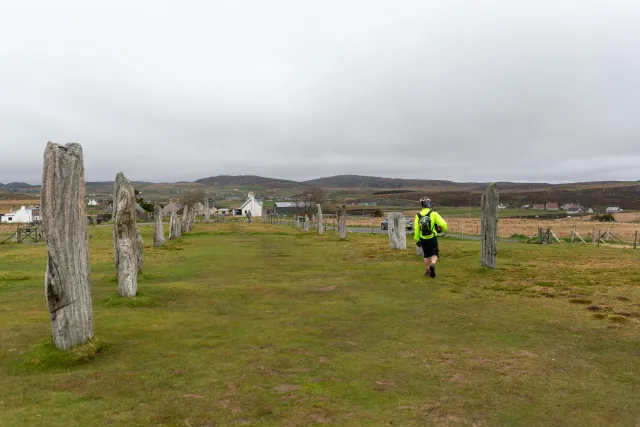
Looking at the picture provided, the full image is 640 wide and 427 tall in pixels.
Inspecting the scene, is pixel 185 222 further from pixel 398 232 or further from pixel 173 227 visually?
pixel 398 232

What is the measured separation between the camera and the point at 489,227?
1584 centimetres

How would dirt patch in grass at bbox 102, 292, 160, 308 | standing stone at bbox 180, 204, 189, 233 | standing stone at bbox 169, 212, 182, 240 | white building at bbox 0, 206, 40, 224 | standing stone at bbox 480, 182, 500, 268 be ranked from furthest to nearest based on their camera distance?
white building at bbox 0, 206, 40, 224, standing stone at bbox 180, 204, 189, 233, standing stone at bbox 169, 212, 182, 240, standing stone at bbox 480, 182, 500, 268, dirt patch in grass at bbox 102, 292, 160, 308

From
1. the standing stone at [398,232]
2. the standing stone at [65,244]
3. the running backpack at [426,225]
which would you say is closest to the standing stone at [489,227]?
the running backpack at [426,225]

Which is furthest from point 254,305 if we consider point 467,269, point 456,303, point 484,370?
point 467,269

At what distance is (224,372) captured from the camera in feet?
20.8

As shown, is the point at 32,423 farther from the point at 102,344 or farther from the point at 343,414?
the point at 343,414

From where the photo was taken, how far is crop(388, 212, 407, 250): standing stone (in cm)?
2334

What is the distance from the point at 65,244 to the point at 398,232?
18323 mm

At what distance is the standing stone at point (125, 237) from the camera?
1123 centimetres

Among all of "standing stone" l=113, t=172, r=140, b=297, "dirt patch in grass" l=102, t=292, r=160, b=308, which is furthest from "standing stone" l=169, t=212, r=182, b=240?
"dirt patch in grass" l=102, t=292, r=160, b=308

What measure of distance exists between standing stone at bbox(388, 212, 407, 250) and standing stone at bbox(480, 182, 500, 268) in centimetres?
719

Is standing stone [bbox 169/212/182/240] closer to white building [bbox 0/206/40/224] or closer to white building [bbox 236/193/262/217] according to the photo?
white building [bbox 236/193/262/217]

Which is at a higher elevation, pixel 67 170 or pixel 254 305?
pixel 67 170

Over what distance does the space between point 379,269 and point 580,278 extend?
21.3 feet
